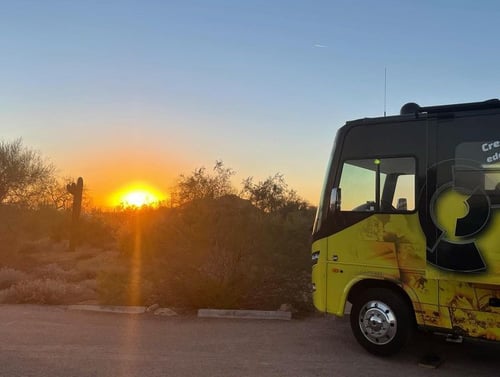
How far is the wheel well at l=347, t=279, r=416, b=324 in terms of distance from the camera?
6.86 meters

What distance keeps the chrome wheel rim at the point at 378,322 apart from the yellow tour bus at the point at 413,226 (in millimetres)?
13

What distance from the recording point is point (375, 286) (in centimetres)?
712

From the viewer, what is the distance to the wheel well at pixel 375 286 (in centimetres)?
686

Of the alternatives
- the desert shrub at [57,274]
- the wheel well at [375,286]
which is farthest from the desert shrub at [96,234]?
the wheel well at [375,286]

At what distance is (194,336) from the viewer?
8.36 m

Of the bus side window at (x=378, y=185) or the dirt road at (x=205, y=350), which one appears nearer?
the dirt road at (x=205, y=350)

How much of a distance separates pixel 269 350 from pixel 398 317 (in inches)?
74.1

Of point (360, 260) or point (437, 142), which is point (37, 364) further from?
point (437, 142)

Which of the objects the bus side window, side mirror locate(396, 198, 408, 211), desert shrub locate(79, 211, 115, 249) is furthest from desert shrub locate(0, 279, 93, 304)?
desert shrub locate(79, 211, 115, 249)

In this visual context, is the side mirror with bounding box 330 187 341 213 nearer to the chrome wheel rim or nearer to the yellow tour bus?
the yellow tour bus

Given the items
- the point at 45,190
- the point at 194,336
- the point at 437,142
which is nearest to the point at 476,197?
the point at 437,142

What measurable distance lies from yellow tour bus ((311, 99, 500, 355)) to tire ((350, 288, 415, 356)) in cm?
1

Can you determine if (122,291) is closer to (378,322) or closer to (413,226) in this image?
Result: (378,322)

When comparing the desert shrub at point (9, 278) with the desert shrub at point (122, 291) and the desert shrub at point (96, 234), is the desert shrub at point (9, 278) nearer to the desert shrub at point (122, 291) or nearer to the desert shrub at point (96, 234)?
the desert shrub at point (122, 291)
